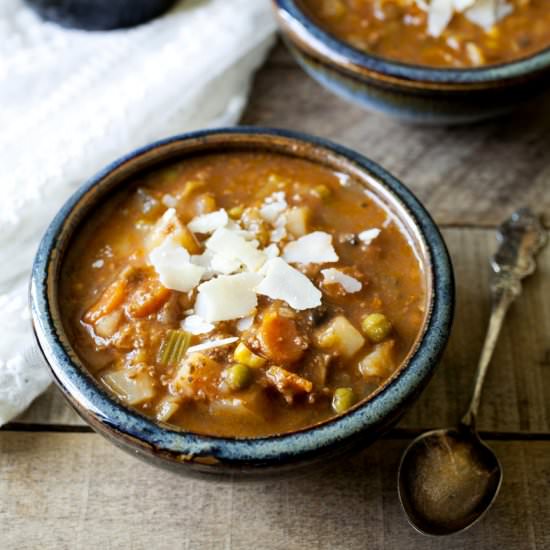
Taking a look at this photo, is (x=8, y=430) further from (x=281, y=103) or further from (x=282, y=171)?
(x=281, y=103)

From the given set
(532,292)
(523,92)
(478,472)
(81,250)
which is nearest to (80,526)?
(81,250)

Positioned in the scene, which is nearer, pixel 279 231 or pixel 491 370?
pixel 279 231

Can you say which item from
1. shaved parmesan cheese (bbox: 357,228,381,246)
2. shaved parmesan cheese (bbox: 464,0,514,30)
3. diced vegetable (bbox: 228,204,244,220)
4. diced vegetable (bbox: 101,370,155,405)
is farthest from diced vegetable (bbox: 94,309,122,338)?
shaved parmesan cheese (bbox: 464,0,514,30)

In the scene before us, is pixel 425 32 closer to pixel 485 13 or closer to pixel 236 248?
pixel 485 13

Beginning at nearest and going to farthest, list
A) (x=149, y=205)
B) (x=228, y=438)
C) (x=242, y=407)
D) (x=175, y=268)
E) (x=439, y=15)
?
(x=228, y=438) < (x=242, y=407) < (x=175, y=268) < (x=149, y=205) < (x=439, y=15)

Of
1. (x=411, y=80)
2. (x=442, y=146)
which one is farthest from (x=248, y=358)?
(x=442, y=146)

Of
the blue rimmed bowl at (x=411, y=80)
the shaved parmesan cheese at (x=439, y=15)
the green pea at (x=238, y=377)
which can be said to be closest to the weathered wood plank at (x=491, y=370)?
the blue rimmed bowl at (x=411, y=80)

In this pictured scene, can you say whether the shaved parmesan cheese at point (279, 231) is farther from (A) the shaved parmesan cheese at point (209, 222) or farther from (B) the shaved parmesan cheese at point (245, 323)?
(B) the shaved parmesan cheese at point (245, 323)
